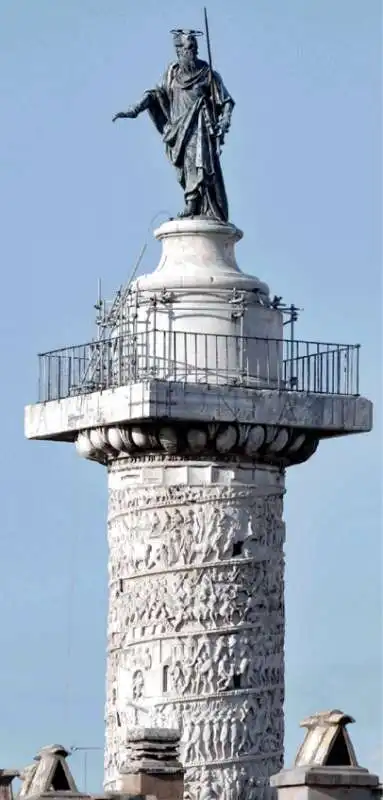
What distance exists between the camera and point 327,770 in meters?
45.7

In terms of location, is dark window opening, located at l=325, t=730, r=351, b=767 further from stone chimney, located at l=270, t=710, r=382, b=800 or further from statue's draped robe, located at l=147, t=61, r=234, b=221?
statue's draped robe, located at l=147, t=61, r=234, b=221

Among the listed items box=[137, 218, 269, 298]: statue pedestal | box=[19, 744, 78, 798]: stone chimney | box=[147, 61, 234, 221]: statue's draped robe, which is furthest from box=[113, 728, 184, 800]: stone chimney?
box=[147, 61, 234, 221]: statue's draped robe

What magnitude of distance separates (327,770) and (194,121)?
10.0m

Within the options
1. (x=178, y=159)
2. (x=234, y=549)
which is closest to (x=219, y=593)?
(x=234, y=549)

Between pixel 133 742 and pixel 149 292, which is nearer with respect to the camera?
pixel 133 742

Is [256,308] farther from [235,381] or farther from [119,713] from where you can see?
[119,713]

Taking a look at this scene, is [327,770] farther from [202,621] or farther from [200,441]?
[200,441]

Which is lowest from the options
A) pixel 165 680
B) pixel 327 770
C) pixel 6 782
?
pixel 327 770

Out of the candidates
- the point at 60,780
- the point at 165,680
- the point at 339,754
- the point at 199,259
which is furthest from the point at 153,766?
the point at 199,259

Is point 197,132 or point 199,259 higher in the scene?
point 197,132

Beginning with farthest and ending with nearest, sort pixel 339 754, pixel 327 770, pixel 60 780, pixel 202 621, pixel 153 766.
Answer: pixel 202 621, pixel 153 766, pixel 60 780, pixel 339 754, pixel 327 770

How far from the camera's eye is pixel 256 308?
53.0m

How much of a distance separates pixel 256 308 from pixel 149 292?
3.51ft

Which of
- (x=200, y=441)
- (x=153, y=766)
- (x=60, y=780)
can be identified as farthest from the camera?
(x=200, y=441)
